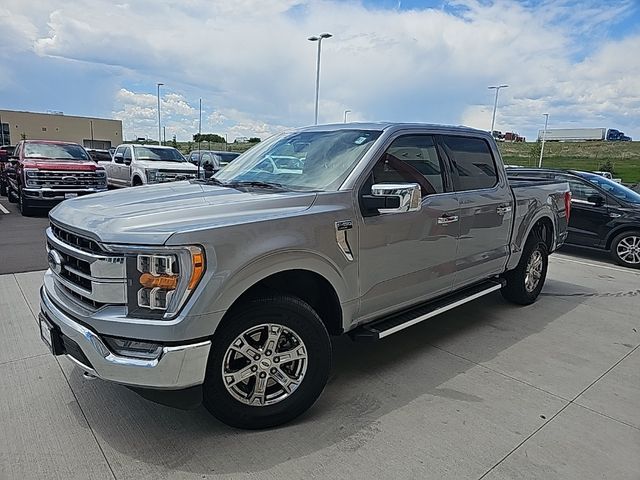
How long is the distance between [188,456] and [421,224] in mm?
2253

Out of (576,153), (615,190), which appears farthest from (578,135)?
(615,190)

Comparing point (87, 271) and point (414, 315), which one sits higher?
point (87, 271)

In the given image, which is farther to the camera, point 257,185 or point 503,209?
point 503,209

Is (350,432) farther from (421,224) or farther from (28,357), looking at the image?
(28,357)

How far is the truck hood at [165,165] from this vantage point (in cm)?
1298

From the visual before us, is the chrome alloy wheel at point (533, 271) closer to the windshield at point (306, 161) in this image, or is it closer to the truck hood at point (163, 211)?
the windshield at point (306, 161)

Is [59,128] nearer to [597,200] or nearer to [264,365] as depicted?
[597,200]

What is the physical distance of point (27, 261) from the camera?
6555mm

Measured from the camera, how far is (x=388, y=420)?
2943 mm

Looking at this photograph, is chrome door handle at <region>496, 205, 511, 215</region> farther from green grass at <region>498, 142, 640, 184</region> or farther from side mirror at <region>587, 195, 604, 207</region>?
green grass at <region>498, 142, 640, 184</region>

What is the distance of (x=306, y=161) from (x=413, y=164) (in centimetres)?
87

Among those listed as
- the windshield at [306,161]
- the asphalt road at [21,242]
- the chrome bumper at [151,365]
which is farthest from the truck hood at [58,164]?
the chrome bumper at [151,365]

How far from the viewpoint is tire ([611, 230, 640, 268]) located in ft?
26.2

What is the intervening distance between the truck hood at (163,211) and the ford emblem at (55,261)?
21cm
